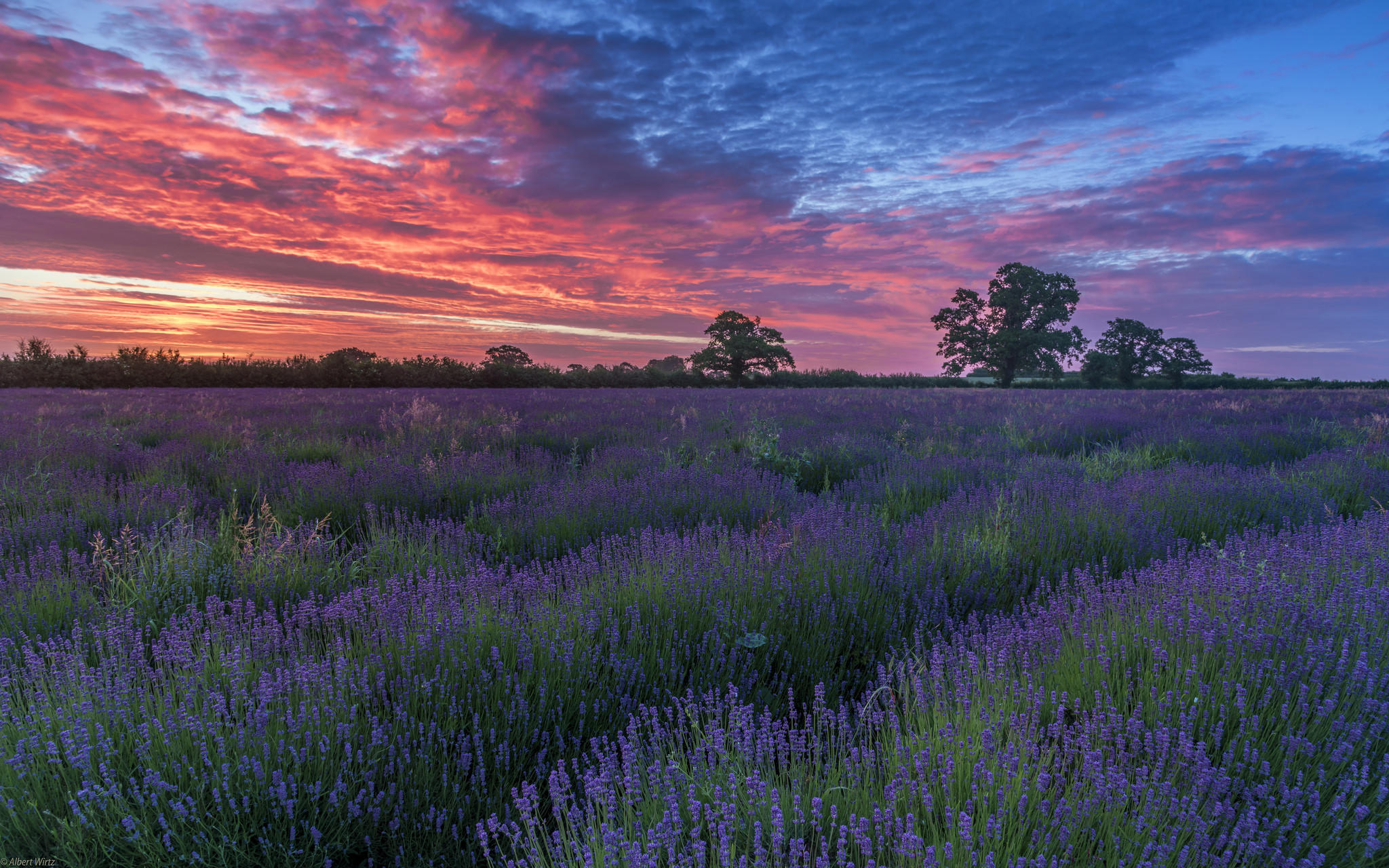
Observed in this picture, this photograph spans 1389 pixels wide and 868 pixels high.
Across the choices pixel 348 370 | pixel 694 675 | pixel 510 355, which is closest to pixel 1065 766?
pixel 694 675

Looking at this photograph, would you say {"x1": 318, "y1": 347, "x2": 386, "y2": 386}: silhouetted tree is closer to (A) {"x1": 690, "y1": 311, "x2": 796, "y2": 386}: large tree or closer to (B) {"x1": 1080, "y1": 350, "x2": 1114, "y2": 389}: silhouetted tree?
(A) {"x1": 690, "y1": 311, "x2": 796, "y2": 386}: large tree

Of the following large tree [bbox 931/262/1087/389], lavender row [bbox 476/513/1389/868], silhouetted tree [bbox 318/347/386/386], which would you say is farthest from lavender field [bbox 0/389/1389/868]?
large tree [bbox 931/262/1087/389]

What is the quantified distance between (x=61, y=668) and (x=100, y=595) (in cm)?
127

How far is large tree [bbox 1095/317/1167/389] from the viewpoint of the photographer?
4253cm

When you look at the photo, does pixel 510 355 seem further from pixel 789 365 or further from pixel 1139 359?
pixel 1139 359

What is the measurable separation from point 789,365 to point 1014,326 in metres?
15.0

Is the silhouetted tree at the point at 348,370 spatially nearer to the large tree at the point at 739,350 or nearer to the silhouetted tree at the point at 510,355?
the silhouetted tree at the point at 510,355

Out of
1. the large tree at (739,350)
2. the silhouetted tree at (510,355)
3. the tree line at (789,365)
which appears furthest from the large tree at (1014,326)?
the silhouetted tree at (510,355)

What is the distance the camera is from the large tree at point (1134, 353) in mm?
42531

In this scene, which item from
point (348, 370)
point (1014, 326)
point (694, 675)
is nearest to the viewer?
point (694, 675)

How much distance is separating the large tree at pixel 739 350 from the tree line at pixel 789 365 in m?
0.08

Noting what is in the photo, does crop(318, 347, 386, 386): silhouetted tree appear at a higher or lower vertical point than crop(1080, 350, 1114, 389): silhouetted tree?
lower

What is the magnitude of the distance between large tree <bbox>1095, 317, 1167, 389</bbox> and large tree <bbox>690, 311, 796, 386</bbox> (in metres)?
21.7

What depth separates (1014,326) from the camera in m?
41.7
